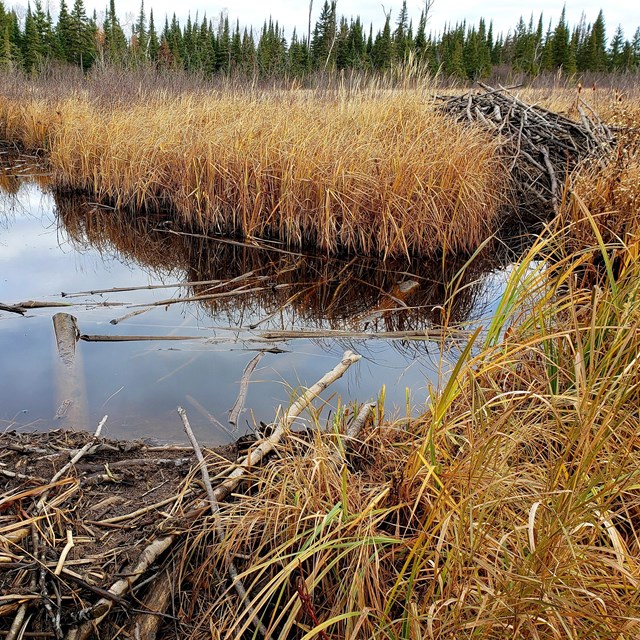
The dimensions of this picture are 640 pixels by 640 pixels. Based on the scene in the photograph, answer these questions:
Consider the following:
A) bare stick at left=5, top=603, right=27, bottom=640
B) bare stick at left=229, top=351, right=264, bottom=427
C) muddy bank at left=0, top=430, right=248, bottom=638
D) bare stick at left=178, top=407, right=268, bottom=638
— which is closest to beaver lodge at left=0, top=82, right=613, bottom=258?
bare stick at left=229, top=351, right=264, bottom=427

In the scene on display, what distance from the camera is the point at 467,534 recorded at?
1483 millimetres

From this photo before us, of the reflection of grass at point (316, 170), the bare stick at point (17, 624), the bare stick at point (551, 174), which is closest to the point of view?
the bare stick at point (17, 624)

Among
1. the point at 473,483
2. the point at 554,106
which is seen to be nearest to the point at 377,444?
the point at 473,483

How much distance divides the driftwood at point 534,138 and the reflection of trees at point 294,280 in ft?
5.41

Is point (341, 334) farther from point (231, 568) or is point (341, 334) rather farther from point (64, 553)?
point (64, 553)

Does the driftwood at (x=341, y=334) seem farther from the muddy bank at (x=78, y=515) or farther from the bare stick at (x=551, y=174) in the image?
the bare stick at (x=551, y=174)

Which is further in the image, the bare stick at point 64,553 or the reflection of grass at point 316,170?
the reflection of grass at point 316,170

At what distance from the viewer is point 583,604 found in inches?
50.3

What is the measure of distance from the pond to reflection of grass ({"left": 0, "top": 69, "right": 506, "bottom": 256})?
0.33m

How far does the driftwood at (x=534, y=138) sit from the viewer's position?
6.77m

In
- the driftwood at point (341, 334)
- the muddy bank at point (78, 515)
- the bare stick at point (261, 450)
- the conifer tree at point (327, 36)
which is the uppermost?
the conifer tree at point (327, 36)

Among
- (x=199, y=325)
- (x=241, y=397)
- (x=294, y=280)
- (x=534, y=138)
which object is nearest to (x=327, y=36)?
(x=534, y=138)

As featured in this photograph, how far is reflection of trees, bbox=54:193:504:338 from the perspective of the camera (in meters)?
4.29

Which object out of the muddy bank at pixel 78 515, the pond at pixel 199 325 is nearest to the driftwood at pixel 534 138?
the pond at pixel 199 325
